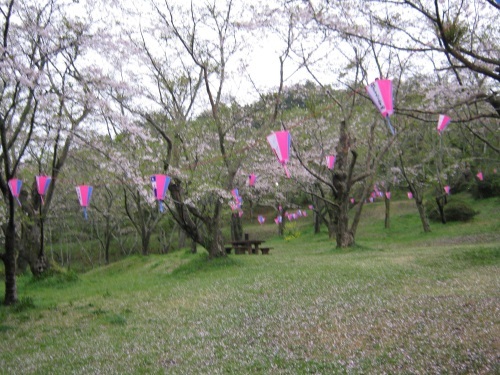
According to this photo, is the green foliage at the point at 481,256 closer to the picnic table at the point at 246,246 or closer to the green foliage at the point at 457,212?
the picnic table at the point at 246,246

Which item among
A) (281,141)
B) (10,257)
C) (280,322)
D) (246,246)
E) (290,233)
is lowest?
(280,322)

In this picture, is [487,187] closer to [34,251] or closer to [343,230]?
[343,230]

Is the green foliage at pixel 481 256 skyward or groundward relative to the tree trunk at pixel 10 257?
groundward

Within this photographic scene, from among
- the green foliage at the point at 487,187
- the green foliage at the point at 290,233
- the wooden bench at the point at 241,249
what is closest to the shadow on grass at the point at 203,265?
the wooden bench at the point at 241,249

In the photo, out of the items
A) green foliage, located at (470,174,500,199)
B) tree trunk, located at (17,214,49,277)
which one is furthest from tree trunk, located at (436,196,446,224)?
tree trunk, located at (17,214,49,277)

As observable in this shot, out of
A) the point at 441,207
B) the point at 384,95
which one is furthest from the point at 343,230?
the point at 441,207

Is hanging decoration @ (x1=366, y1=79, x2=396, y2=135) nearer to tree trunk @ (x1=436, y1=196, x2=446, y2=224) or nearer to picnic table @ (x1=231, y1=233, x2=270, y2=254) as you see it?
picnic table @ (x1=231, y1=233, x2=270, y2=254)

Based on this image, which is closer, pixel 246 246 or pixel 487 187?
pixel 246 246

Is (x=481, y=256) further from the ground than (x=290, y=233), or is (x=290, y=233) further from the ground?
(x=290, y=233)

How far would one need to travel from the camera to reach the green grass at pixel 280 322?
17.6 ft

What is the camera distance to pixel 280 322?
7418mm

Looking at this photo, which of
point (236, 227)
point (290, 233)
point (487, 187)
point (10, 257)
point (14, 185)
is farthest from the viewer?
point (487, 187)

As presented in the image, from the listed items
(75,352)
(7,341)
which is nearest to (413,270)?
(75,352)

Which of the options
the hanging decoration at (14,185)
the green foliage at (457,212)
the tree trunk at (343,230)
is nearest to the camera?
the hanging decoration at (14,185)
